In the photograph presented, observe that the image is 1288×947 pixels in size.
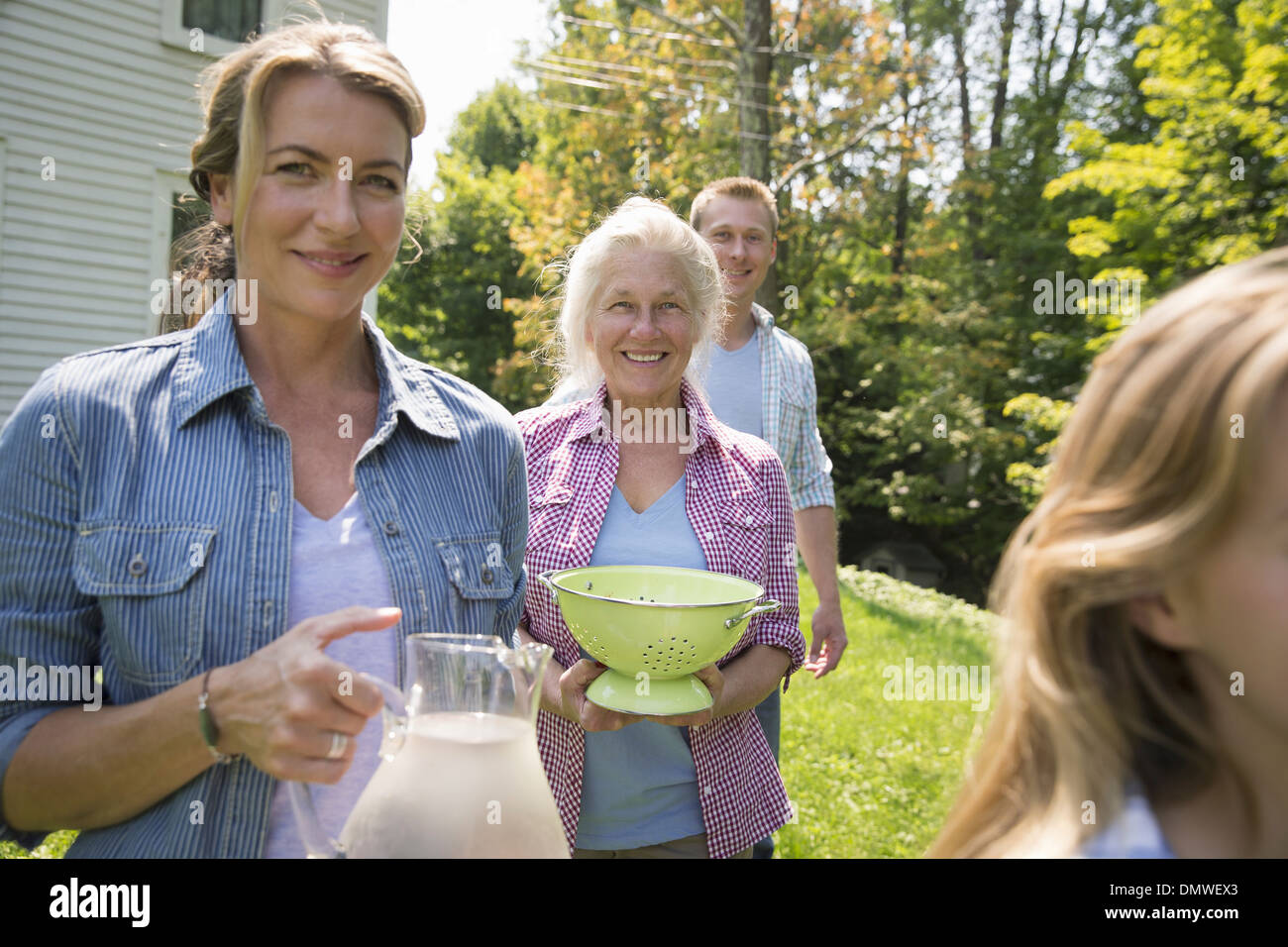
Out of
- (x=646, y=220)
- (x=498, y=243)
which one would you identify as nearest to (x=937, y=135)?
(x=498, y=243)

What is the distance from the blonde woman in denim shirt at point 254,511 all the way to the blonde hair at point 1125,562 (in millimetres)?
826

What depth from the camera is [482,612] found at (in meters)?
1.75

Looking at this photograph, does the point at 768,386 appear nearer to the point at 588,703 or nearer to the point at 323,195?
the point at 588,703

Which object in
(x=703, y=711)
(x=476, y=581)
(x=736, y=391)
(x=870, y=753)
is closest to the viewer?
(x=476, y=581)

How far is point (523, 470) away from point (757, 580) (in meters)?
0.85

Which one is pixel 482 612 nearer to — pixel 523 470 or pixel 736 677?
pixel 523 470

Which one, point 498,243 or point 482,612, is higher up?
point 498,243

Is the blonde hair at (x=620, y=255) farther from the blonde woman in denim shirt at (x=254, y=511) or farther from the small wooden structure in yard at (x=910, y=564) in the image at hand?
the small wooden structure in yard at (x=910, y=564)

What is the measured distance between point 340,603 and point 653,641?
1.86 feet

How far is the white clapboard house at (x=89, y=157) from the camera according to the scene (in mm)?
8578

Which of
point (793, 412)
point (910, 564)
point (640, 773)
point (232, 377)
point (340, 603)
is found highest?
point (793, 412)

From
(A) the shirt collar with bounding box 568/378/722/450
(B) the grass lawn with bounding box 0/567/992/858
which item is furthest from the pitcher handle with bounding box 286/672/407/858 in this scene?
(B) the grass lawn with bounding box 0/567/992/858

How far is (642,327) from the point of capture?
2.65m

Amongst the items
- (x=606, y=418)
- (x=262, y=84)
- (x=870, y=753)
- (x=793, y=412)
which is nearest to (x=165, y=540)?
(x=262, y=84)
